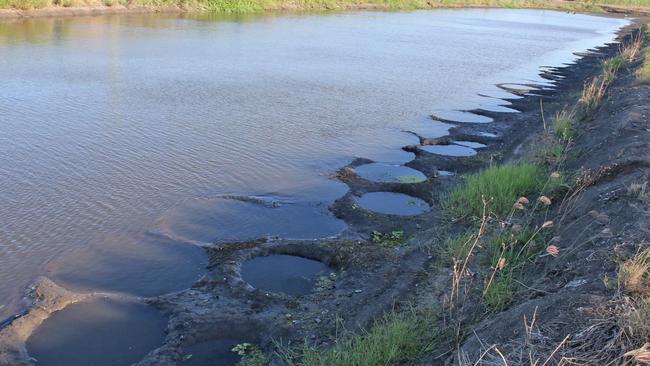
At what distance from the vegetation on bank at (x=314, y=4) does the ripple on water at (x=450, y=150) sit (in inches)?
833

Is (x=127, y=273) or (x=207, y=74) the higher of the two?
(x=207, y=74)

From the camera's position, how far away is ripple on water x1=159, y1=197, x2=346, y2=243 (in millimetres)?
7227

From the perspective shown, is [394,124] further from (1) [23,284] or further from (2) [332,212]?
(1) [23,284]

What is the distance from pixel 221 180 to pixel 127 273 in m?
2.96

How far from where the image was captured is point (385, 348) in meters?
4.25

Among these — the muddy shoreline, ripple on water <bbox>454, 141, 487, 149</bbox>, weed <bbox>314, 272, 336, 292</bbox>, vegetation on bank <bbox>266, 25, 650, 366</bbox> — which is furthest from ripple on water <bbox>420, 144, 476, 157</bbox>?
weed <bbox>314, 272, 336, 292</bbox>

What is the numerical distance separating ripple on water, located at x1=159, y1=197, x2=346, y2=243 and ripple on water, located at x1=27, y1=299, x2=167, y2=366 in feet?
5.34

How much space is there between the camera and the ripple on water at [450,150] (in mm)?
10875

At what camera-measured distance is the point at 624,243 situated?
458 cm

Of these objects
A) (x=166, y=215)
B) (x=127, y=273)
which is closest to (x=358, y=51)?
(x=166, y=215)

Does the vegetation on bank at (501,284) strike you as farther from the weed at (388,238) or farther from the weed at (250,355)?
the weed at (250,355)

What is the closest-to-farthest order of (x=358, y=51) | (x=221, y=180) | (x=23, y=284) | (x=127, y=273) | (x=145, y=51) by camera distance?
1. (x=23, y=284)
2. (x=127, y=273)
3. (x=221, y=180)
4. (x=145, y=51)
5. (x=358, y=51)

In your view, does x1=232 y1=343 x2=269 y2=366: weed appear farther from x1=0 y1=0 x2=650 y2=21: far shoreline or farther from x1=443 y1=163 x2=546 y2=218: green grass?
x1=0 y1=0 x2=650 y2=21: far shoreline

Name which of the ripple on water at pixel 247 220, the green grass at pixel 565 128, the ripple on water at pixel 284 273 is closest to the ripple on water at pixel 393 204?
the ripple on water at pixel 247 220
